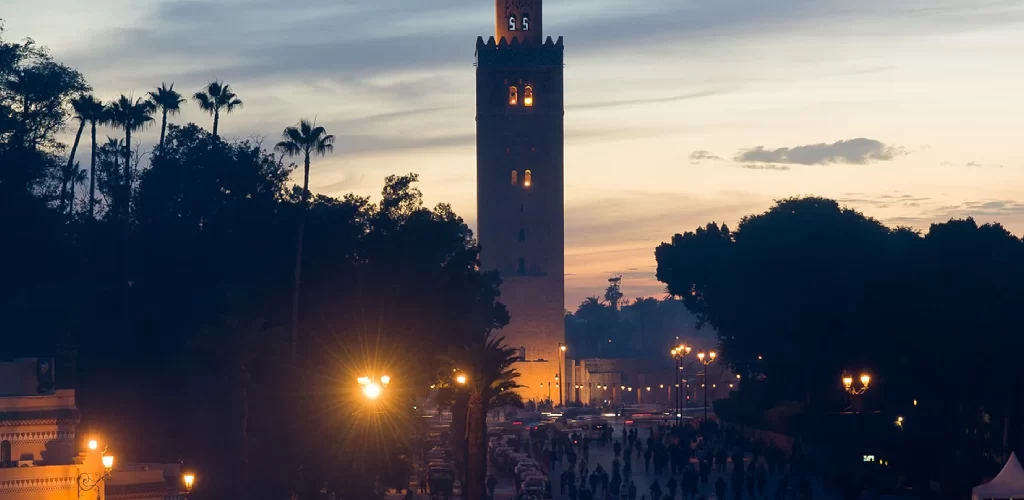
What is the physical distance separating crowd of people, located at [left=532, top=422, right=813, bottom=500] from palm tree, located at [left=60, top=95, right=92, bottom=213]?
67.0 ft

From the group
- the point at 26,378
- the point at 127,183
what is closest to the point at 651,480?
the point at 127,183

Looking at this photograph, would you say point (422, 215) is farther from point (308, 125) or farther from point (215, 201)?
point (308, 125)

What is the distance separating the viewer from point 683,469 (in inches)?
2292

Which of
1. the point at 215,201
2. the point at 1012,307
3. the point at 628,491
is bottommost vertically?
the point at 628,491

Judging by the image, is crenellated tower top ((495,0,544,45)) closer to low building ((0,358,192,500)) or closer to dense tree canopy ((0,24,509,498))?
dense tree canopy ((0,24,509,498))

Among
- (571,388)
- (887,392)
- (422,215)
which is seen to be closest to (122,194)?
(422,215)

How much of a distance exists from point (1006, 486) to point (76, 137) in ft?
133

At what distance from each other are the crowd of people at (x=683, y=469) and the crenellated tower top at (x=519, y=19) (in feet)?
138

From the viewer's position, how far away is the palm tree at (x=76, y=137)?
62938 millimetres

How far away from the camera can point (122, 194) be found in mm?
61000

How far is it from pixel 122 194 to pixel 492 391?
18914mm

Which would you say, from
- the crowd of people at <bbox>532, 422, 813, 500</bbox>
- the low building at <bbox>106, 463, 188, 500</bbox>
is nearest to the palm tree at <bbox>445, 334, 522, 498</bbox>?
the crowd of people at <bbox>532, 422, 813, 500</bbox>

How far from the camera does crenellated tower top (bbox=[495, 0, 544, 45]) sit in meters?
113

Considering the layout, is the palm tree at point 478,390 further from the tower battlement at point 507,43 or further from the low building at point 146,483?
the tower battlement at point 507,43
